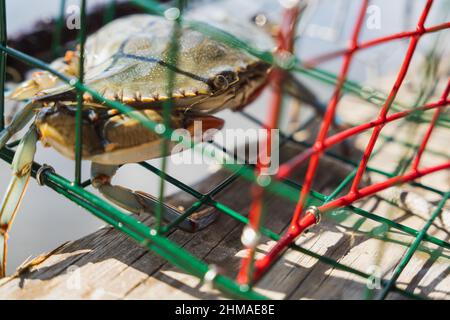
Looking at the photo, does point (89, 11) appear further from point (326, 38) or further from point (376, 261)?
point (376, 261)

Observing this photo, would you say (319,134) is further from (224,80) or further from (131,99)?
(131,99)

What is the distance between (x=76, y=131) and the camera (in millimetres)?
1663

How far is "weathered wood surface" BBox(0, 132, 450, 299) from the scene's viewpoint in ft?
5.54

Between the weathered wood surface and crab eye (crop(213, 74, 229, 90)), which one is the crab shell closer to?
crab eye (crop(213, 74, 229, 90))

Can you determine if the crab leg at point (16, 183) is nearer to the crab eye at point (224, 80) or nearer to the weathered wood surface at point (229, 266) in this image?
the weathered wood surface at point (229, 266)

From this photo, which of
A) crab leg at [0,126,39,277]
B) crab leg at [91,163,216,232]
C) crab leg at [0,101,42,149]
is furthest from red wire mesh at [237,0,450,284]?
crab leg at [0,101,42,149]

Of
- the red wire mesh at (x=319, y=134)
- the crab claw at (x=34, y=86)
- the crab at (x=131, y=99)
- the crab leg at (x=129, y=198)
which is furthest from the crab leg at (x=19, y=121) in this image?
the red wire mesh at (x=319, y=134)

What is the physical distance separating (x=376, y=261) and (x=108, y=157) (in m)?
0.96

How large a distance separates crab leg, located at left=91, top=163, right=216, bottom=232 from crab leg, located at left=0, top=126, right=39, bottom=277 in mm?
220

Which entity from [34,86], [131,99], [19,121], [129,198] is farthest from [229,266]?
[34,86]

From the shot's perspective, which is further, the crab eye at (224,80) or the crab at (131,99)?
the crab eye at (224,80)

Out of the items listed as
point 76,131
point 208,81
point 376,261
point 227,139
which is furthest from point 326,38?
point 76,131

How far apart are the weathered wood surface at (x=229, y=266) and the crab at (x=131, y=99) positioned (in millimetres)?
136

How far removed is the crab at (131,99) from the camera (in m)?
1.75
